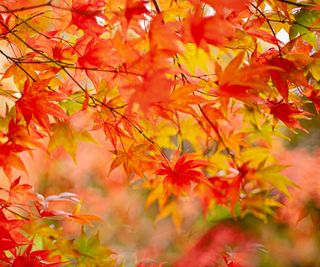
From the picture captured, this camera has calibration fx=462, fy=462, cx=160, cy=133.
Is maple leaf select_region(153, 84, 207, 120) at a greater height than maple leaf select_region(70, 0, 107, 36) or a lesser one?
lesser

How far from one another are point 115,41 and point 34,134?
543mm

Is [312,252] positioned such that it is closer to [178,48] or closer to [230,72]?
[230,72]

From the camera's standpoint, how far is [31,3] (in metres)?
0.77

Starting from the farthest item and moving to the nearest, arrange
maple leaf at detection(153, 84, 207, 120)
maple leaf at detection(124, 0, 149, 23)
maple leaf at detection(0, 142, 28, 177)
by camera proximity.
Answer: maple leaf at detection(0, 142, 28, 177)
maple leaf at detection(153, 84, 207, 120)
maple leaf at detection(124, 0, 149, 23)

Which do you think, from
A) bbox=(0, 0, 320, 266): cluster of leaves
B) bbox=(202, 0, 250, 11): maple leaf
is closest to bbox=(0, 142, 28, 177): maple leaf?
bbox=(0, 0, 320, 266): cluster of leaves

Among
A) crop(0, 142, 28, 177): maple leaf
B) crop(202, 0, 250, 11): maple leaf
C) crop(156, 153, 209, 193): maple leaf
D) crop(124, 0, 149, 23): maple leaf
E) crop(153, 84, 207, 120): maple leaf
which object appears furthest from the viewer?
crop(0, 142, 28, 177): maple leaf

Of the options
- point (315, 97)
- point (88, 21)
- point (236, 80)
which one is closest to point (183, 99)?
point (236, 80)

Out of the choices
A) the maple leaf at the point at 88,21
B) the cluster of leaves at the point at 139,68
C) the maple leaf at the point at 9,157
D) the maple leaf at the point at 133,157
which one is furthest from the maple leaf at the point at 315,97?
the maple leaf at the point at 9,157

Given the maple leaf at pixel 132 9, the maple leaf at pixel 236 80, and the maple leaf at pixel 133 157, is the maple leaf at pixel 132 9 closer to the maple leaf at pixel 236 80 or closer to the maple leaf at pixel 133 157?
the maple leaf at pixel 236 80

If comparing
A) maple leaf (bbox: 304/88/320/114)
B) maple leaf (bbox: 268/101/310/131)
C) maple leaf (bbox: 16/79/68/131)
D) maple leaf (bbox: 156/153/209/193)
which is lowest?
maple leaf (bbox: 156/153/209/193)

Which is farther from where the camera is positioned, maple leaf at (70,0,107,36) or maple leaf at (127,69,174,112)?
maple leaf at (70,0,107,36)

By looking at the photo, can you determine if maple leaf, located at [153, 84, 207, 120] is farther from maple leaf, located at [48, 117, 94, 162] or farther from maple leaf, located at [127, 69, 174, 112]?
maple leaf, located at [48, 117, 94, 162]

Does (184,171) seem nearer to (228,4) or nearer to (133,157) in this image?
(133,157)

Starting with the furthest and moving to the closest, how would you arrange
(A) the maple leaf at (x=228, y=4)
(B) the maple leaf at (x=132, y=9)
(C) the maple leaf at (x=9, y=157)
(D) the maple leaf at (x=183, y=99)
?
1. (C) the maple leaf at (x=9, y=157)
2. (D) the maple leaf at (x=183, y=99)
3. (B) the maple leaf at (x=132, y=9)
4. (A) the maple leaf at (x=228, y=4)
